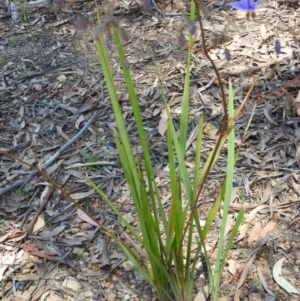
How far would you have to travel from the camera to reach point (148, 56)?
2322 millimetres

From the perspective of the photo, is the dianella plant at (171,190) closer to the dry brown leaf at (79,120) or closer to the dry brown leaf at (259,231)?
the dry brown leaf at (259,231)

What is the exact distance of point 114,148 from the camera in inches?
74.0

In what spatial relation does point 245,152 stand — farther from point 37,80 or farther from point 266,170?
point 37,80

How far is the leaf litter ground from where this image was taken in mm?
1468

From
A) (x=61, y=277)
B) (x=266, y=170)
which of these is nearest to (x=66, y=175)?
(x=61, y=277)

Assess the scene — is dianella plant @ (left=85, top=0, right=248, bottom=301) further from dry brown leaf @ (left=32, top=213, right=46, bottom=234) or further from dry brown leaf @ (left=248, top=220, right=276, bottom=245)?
dry brown leaf @ (left=32, top=213, right=46, bottom=234)

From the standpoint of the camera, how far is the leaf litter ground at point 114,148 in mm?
1468

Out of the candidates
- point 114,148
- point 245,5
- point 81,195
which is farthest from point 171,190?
point 114,148

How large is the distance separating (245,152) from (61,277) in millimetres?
785

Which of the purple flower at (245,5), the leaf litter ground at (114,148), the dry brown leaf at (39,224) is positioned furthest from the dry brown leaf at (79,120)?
the purple flower at (245,5)

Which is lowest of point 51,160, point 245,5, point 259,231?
point 259,231

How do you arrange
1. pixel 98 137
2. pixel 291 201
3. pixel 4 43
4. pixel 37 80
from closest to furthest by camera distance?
pixel 291 201 < pixel 98 137 < pixel 37 80 < pixel 4 43

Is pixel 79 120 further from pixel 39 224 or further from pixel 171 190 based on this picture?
pixel 171 190

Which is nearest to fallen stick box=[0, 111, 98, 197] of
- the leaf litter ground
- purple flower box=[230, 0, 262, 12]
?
the leaf litter ground
